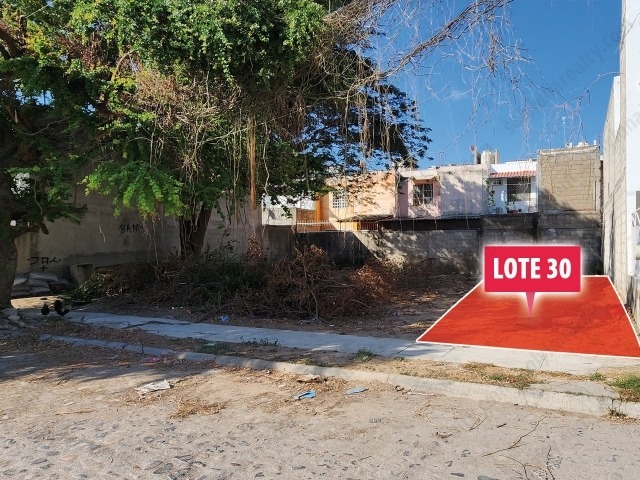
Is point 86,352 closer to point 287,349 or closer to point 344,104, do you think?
point 287,349

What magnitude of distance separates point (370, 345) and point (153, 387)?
342 centimetres

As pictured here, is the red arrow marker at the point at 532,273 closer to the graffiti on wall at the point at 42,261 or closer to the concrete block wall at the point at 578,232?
the concrete block wall at the point at 578,232

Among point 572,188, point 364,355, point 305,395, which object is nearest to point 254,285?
point 364,355

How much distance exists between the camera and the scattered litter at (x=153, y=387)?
19.6 feet

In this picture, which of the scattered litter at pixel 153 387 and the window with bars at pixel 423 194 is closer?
the scattered litter at pixel 153 387

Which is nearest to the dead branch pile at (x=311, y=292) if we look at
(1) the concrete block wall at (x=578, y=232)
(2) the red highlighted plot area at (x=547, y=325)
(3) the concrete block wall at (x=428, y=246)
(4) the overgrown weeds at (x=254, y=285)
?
(4) the overgrown weeds at (x=254, y=285)

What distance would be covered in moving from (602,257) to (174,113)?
16.8 metres

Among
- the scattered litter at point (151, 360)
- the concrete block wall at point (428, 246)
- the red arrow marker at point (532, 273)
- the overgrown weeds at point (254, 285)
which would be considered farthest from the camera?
the concrete block wall at point (428, 246)

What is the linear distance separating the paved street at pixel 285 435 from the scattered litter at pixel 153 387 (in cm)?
9

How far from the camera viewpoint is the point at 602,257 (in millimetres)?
18969

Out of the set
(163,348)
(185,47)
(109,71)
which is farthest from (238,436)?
(109,71)

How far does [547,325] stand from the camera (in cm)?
952

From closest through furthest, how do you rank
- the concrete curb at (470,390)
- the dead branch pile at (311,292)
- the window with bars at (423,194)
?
the concrete curb at (470,390), the dead branch pile at (311,292), the window with bars at (423,194)

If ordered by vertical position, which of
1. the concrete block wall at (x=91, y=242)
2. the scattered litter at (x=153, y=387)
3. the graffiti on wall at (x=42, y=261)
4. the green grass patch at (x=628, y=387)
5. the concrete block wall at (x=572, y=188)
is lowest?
the scattered litter at (x=153, y=387)
